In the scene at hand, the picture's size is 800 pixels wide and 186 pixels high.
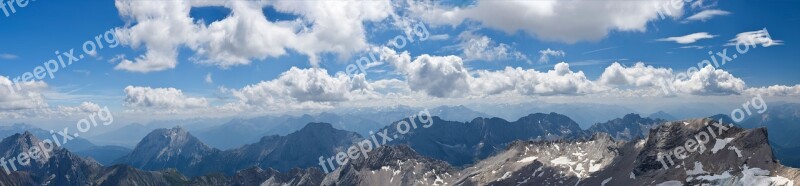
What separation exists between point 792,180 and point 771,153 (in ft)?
97.3

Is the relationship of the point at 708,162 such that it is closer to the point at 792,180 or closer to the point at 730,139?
the point at 730,139

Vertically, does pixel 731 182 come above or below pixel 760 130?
below

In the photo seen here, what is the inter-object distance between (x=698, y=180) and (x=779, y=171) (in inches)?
1237

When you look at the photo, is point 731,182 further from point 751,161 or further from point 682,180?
point 682,180

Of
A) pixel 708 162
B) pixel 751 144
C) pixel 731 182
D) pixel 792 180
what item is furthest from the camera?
pixel 708 162

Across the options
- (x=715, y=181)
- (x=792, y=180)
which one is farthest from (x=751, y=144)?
(x=792, y=180)

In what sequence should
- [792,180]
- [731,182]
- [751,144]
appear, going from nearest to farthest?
[792,180] → [731,182] → [751,144]

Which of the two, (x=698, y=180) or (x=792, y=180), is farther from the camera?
(x=698, y=180)

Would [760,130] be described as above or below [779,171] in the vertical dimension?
above

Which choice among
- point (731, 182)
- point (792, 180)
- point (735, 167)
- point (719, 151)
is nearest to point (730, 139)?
point (719, 151)

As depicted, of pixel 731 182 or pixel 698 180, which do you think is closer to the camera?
pixel 731 182

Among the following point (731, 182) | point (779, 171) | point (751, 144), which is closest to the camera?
point (779, 171)

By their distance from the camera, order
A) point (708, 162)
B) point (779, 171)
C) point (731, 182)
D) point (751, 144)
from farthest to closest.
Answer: point (708, 162), point (751, 144), point (731, 182), point (779, 171)

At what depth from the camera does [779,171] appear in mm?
Answer: 161250
